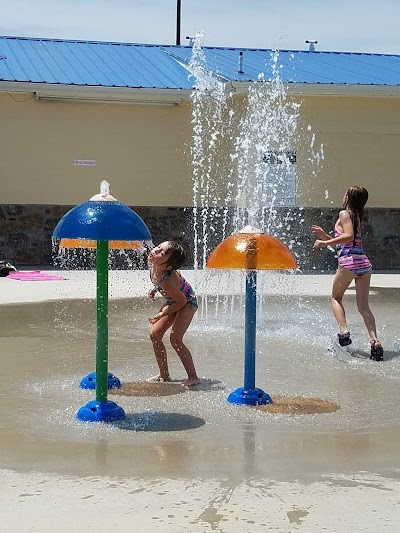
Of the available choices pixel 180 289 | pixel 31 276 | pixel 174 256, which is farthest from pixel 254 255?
pixel 31 276

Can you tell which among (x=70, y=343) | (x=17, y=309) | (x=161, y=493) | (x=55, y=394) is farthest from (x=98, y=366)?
(x=17, y=309)

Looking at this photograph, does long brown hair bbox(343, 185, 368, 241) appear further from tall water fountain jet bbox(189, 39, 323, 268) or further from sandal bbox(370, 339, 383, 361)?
tall water fountain jet bbox(189, 39, 323, 268)

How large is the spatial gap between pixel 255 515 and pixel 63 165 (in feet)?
48.3

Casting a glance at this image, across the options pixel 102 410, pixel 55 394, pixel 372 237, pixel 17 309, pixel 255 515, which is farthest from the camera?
pixel 372 237

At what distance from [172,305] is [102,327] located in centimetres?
116

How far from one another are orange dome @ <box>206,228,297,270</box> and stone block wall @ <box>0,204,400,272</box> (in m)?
11.8

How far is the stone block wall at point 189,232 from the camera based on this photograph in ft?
58.8

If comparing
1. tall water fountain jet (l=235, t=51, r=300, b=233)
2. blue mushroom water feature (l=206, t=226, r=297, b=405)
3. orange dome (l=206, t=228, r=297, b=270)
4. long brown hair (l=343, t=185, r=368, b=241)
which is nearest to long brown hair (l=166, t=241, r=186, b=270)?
blue mushroom water feature (l=206, t=226, r=297, b=405)

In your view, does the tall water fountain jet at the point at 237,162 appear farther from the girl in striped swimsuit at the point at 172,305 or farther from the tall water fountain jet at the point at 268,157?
the girl in striped swimsuit at the point at 172,305

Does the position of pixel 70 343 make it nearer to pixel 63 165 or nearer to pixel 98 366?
pixel 98 366

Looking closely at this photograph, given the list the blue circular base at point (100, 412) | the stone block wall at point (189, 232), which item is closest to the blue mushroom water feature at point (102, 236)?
the blue circular base at point (100, 412)

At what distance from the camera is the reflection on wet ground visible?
4922mm

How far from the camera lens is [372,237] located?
19500 mm

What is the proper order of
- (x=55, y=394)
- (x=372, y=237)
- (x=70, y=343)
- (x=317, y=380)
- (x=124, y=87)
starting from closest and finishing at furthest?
(x=55, y=394) → (x=317, y=380) → (x=70, y=343) → (x=124, y=87) → (x=372, y=237)
